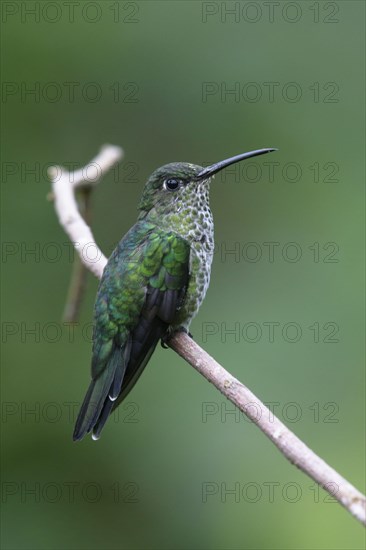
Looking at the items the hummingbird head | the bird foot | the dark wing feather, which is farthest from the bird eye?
the bird foot

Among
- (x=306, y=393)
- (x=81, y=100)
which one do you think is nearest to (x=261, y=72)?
(x=81, y=100)

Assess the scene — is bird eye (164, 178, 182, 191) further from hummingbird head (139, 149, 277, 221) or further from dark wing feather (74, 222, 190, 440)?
dark wing feather (74, 222, 190, 440)

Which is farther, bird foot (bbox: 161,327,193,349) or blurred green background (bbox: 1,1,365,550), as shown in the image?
blurred green background (bbox: 1,1,365,550)

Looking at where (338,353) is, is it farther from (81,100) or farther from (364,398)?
(81,100)

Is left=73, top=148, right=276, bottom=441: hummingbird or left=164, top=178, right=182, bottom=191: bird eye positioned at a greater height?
left=164, top=178, right=182, bottom=191: bird eye

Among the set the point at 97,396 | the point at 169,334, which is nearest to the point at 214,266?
the point at 169,334

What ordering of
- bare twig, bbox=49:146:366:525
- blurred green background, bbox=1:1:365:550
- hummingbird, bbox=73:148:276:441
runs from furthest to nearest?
blurred green background, bbox=1:1:365:550
hummingbird, bbox=73:148:276:441
bare twig, bbox=49:146:366:525

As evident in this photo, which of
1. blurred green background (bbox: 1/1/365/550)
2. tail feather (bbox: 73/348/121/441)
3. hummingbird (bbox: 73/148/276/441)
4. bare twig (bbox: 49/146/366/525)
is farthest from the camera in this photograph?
blurred green background (bbox: 1/1/365/550)

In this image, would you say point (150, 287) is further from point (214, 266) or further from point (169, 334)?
point (214, 266)
